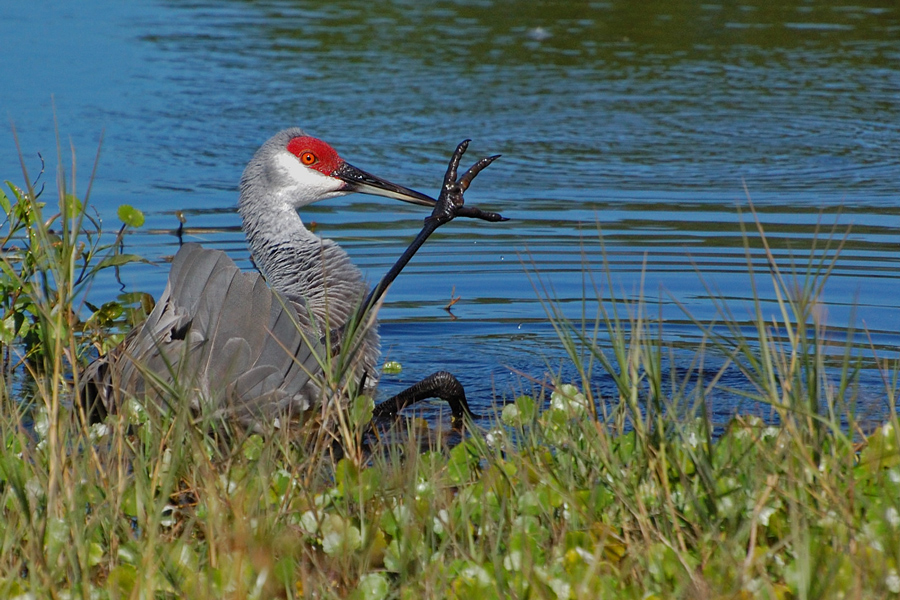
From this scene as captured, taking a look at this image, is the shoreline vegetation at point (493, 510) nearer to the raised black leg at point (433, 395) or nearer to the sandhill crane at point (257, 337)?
the sandhill crane at point (257, 337)

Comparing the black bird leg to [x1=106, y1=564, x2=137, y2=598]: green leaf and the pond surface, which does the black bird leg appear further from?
[x1=106, y1=564, x2=137, y2=598]: green leaf

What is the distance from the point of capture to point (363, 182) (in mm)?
5984

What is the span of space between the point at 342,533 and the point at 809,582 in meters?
1.13

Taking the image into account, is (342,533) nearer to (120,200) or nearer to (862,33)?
(120,200)

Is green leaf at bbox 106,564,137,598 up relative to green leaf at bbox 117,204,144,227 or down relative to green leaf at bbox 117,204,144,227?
down

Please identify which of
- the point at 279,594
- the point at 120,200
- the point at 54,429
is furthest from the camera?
the point at 120,200

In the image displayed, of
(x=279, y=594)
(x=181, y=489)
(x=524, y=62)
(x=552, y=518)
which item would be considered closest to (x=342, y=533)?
(x=279, y=594)

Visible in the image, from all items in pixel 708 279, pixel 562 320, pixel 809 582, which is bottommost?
pixel 708 279

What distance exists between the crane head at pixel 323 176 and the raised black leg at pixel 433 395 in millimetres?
1078

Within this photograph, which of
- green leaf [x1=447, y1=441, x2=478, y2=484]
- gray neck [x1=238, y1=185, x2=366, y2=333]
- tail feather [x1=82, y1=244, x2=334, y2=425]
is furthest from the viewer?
gray neck [x1=238, y1=185, x2=366, y2=333]

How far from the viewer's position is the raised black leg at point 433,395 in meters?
4.90

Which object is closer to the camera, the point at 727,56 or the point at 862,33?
the point at 727,56

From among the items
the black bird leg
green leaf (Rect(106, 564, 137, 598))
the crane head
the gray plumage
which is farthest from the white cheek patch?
green leaf (Rect(106, 564, 137, 598))

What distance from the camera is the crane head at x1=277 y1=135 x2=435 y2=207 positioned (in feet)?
19.0
